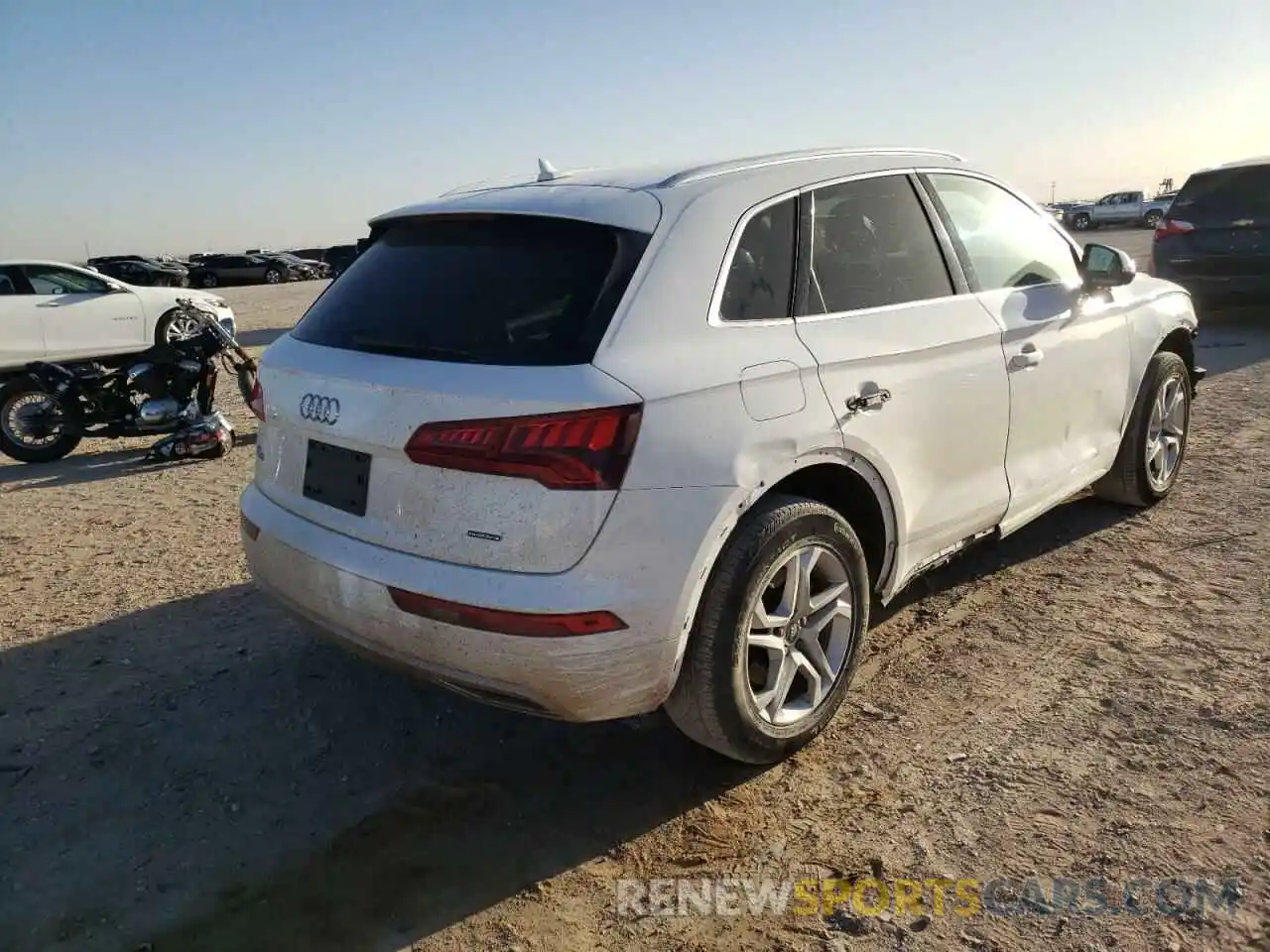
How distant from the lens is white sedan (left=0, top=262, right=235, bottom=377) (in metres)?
11.1

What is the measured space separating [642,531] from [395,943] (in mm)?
1174

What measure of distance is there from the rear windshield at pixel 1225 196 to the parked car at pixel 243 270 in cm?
3863

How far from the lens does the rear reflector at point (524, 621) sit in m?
2.44

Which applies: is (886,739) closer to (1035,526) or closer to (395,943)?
(395,943)

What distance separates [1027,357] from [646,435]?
81.7 inches

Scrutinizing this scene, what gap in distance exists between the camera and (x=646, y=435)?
2.48 metres

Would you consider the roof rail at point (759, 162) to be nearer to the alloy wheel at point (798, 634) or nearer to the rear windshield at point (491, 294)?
the rear windshield at point (491, 294)

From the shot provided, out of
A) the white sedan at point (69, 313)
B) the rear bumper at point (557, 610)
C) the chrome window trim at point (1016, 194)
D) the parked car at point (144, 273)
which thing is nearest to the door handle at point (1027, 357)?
the chrome window trim at point (1016, 194)

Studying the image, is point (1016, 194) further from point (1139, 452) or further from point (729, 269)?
point (729, 269)

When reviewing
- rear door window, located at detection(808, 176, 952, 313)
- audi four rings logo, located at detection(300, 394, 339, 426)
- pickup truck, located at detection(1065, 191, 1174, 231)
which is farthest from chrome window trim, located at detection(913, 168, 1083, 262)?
pickup truck, located at detection(1065, 191, 1174, 231)

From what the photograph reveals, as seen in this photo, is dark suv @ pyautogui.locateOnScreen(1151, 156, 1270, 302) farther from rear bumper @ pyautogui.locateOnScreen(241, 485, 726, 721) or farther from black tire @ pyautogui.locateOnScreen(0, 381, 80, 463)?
black tire @ pyautogui.locateOnScreen(0, 381, 80, 463)

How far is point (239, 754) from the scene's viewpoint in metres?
3.22

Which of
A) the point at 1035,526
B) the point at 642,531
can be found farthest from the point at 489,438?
the point at 1035,526

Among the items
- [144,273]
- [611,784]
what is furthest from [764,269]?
[144,273]
